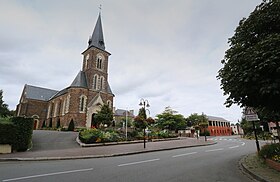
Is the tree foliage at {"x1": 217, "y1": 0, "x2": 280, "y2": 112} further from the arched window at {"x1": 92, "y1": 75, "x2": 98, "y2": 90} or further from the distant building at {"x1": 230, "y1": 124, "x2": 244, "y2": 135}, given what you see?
the distant building at {"x1": 230, "y1": 124, "x2": 244, "y2": 135}

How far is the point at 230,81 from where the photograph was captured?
25.1 feet

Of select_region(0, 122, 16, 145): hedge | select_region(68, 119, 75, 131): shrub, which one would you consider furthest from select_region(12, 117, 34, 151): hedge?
select_region(68, 119, 75, 131): shrub

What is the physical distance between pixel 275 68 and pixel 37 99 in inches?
1958

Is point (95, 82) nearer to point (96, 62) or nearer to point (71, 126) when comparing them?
point (96, 62)

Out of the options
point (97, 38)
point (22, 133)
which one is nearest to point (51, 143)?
point (22, 133)

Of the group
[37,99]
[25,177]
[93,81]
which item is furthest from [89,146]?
[37,99]

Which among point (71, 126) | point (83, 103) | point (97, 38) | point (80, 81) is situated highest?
point (97, 38)

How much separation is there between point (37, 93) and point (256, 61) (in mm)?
51349

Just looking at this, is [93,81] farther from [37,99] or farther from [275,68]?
[275,68]

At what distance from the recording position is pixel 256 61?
21.0ft

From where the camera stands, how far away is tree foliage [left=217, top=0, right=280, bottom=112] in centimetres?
621

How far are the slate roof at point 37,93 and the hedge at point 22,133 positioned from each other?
3555cm

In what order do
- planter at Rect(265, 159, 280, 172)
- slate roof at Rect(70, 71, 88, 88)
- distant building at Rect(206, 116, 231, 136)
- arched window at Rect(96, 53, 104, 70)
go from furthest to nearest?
distant building at Rect(206, 116, 231, 136) < arched window at Rect(96, 53, 104, 70) < slate roof at Rect(70, 71, 88, 88) < planter at Rect(265, 159, 280, 172)

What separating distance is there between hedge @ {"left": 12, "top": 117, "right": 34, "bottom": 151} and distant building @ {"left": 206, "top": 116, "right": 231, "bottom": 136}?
62.6 meters
